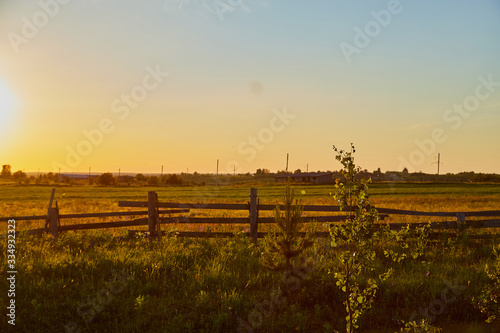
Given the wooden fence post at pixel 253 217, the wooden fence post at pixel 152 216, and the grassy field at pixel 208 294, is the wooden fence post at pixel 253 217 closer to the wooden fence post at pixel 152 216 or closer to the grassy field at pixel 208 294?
the grassy field at pixel 208 294

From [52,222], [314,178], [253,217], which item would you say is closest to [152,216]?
[52,222]

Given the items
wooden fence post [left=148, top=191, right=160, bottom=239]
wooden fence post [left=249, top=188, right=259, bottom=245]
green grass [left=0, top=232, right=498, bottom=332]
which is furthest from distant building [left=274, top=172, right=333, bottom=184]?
green grass [left=0, top=232, right=498, bottom=332]

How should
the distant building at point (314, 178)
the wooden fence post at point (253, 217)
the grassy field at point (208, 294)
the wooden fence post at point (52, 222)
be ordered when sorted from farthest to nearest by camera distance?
the distant building at point (314, 178), the wooden fence post at point (253, 217), the wooden fence post at point (52, 222), the grassy field at point (208, 294)

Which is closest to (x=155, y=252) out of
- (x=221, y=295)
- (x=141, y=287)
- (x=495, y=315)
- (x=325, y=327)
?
(x=141, y=287)

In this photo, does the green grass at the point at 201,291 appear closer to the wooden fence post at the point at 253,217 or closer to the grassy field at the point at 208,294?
the grassy field at the point at 208,294

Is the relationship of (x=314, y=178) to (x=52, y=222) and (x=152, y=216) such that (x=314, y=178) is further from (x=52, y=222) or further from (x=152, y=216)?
(x=52, y=222)

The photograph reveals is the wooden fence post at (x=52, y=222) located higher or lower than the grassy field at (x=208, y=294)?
higher

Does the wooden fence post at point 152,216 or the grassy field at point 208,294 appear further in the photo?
the wooden fence post at point 152,216

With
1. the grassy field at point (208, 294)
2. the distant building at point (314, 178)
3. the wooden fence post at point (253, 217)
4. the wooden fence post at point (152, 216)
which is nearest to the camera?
the grassy field at point (208, 294)

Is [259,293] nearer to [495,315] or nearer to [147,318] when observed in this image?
[147,318]

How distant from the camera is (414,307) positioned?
23.6 ft

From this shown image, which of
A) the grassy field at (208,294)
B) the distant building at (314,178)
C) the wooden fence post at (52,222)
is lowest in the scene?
the grassy field at (208,294)

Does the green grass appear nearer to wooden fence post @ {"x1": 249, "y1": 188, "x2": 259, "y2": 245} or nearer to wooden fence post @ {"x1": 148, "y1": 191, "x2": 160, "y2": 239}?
wooden fence post @ {"x1": 148, "y1": 191, "x2": 160, "y2": 239}

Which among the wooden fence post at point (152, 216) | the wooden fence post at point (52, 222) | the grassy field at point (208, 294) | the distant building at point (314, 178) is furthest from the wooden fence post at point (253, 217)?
the distant building at point (314, 178)
